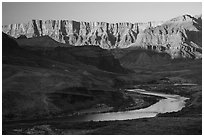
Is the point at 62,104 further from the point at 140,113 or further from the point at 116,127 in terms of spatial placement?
the point at 116,127

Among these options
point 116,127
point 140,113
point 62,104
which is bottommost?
point 140,113

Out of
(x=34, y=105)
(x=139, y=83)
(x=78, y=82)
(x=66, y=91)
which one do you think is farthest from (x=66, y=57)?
(x=34, y=105)

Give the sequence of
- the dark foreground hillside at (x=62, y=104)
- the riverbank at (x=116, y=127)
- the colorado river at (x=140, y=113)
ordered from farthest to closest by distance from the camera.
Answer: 1. the colorado river at (x=140, y=113)
2. the dark foreground hillside at (x=62, y=104)
3. the riverbank at (x=116, y=127)

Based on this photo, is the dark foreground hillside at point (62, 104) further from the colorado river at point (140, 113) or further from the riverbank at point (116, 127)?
the colorado river at point (140, 113)

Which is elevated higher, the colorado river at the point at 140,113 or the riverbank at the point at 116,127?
the riverbank at the point at 116,127

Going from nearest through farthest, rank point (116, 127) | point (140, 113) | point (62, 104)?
1. point (116, 127)
2. point (140, 113)
3. point (62, 104)

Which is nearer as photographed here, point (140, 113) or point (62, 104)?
point (140, 113)

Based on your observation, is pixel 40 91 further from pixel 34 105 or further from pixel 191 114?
pixel 191 114

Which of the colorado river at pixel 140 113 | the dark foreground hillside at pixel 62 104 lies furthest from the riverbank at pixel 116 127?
the colorado river at pixel 140 113

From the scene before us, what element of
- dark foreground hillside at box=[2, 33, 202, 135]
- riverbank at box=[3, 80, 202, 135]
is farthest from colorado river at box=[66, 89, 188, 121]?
riverbank at box=[3, 80, 202, 135]

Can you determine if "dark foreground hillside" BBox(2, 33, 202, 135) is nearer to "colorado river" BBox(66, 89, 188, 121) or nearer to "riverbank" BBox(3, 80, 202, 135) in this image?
"riverbank" BBox(3, 80, 202, 135)

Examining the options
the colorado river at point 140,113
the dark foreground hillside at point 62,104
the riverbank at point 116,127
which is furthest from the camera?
the colorado river at point 140,113

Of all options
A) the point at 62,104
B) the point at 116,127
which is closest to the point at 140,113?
the point at 62,104
